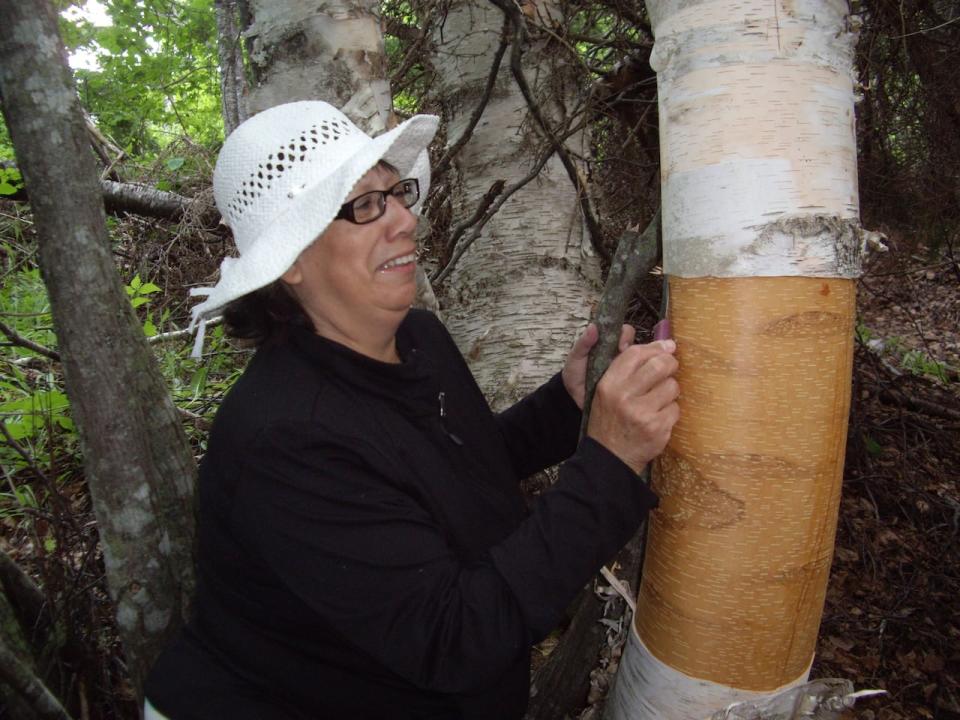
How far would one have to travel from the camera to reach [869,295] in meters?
6.74

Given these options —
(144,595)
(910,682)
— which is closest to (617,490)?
(144,595)

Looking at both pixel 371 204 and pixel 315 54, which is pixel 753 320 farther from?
pixel 315 54

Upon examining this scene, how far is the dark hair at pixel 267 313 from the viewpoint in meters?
1.57

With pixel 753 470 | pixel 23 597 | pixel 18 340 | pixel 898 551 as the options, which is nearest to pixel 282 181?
pixel 753 470

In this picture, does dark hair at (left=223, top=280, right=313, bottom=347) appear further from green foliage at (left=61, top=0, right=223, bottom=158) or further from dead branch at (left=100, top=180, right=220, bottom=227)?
green foliage at (left=61, top=0, right=223, bottom=158)

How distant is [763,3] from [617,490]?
88 cm

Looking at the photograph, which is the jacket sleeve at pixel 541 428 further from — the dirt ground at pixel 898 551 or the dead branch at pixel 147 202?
the dead branch at pixel 147 202

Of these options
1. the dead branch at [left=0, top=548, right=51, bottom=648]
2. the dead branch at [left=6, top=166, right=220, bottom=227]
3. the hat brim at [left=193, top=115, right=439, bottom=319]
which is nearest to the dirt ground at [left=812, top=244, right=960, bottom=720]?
the hat brim at [left=193, top=115, right=439, bottom=319]

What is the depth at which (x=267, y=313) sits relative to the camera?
1603 millimetres

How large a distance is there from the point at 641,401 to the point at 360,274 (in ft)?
2.26

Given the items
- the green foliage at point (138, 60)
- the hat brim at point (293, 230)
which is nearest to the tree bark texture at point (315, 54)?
the hat brim at point (293, 230)

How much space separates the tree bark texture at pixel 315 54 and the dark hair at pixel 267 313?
0.81 meters

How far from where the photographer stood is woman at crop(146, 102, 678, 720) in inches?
50.4

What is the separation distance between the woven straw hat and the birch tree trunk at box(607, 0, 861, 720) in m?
0.64
